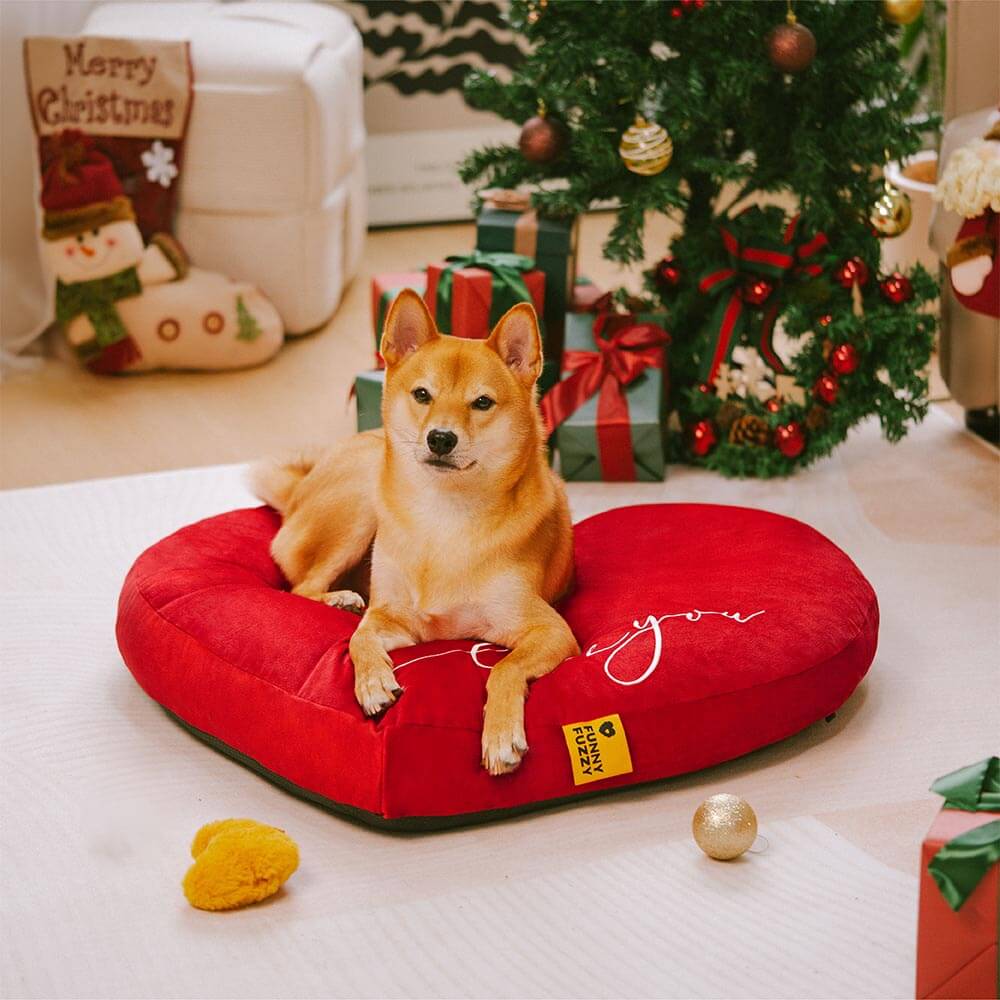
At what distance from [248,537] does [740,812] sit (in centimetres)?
101

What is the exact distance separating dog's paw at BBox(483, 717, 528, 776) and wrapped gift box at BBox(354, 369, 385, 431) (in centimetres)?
132

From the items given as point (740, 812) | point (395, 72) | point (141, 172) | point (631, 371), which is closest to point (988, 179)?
point (631, 371)

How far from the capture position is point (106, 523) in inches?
110

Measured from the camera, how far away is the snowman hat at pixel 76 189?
3.60 meters

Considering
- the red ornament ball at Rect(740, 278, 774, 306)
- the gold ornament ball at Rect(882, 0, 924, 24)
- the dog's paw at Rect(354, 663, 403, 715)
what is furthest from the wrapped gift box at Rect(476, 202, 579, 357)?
the dog's paw at Rect(354, 663, 403, 715)

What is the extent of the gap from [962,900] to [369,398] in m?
1.92

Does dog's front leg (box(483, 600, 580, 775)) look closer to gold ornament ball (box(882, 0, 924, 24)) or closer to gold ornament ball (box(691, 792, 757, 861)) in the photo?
gold ornament ball (box(691, 792, 757, 861))

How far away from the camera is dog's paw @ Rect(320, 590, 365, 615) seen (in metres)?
2.13

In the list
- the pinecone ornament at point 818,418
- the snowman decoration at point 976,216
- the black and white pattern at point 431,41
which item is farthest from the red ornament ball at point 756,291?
the black and white pattern at point 431,41

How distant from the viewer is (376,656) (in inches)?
72.2

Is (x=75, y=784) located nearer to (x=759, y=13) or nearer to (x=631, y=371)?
(x=631, y=371)

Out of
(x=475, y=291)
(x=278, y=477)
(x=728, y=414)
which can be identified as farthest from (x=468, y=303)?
(x=278, y=477)

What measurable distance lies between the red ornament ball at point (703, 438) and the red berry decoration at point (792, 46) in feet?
2.48

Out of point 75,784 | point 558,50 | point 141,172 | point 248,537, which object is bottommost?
point 75,784
